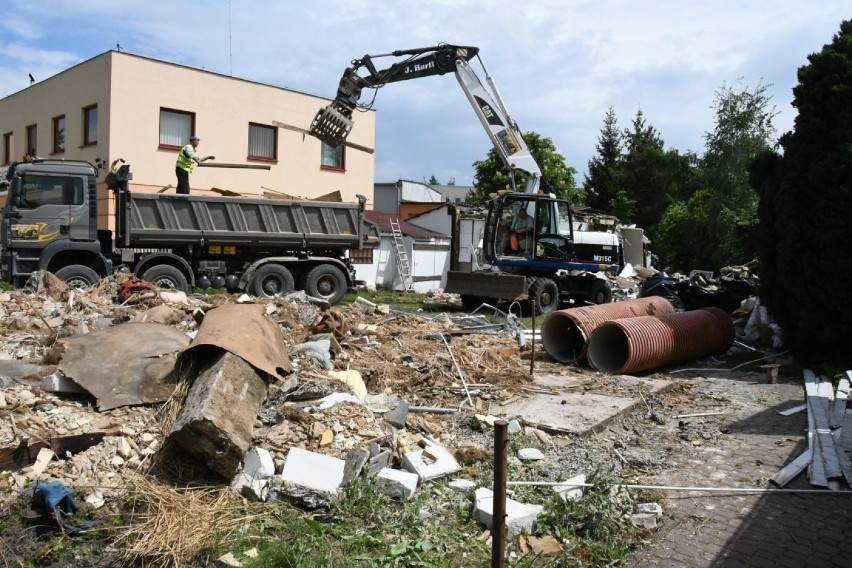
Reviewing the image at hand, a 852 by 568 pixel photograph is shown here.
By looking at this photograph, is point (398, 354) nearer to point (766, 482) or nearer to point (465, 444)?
point (465, 444)

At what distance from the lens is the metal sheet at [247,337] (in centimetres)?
593

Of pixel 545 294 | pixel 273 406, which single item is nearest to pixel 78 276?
pixel 273 406

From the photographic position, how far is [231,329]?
6293mm

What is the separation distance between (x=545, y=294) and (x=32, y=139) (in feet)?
62.0

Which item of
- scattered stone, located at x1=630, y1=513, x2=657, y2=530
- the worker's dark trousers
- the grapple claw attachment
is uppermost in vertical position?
the grapple claw attachment

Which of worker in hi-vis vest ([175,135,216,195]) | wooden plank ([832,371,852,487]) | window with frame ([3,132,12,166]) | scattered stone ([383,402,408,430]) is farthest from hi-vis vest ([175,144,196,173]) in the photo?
window with frame ([3,132,12,166])

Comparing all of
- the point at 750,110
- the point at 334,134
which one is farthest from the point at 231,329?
the point at 750,110

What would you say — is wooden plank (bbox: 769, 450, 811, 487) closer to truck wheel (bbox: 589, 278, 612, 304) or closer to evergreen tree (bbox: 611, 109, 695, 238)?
truck wheel (bbox: 589, 278, 612, 304)

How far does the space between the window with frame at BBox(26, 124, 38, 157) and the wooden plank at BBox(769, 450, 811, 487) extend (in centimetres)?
2472

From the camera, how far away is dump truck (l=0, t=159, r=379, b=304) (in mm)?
13219

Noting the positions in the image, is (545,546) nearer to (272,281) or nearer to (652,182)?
(272,281)

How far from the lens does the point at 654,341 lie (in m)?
9.55

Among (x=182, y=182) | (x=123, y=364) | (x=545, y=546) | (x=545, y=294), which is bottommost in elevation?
(x=545, y=546)

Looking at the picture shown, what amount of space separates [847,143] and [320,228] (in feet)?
33.2
